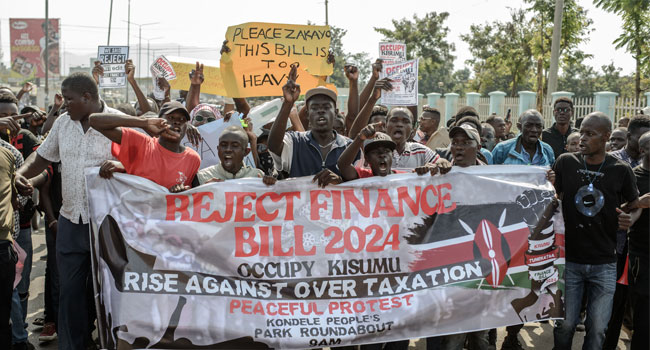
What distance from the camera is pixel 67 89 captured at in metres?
4.37

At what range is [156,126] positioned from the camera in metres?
4.08

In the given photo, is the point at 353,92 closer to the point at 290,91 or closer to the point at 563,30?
the point at 290,91

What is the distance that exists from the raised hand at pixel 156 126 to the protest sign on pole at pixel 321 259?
0.39 meters

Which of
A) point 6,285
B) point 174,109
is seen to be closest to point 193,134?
point 174,109

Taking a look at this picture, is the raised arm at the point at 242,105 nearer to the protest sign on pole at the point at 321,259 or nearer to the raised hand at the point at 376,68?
the raised hand at the point at 376,68

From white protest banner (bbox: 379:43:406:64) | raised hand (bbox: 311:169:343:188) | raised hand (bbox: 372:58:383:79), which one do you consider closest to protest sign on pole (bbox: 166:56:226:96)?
white protest banner (bbox: 379:43:406:64)

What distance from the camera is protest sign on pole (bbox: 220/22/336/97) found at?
627 cm

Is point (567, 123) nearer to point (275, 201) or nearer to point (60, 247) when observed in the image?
point (275, 201)

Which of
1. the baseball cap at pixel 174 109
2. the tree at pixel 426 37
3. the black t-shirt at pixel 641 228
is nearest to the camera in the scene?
the black t-shirt at pixel 641 228

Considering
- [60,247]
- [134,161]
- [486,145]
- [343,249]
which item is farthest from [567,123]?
[60,247]

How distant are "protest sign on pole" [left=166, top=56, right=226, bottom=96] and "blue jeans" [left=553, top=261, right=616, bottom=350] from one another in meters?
5.10

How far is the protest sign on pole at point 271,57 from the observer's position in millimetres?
6266

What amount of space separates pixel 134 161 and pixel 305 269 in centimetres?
147

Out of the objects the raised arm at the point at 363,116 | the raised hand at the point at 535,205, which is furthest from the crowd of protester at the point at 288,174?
the raised arm at the point at 363,116
